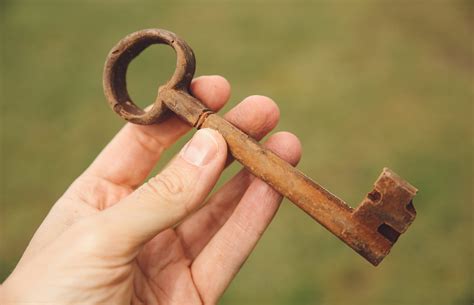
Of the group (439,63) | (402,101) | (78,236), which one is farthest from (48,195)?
(439,63)

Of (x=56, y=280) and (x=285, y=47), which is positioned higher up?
(x=285, y=47)

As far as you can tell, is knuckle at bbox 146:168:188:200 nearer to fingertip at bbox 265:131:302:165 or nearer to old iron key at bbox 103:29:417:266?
old iron key at bbox 103:29:417:266

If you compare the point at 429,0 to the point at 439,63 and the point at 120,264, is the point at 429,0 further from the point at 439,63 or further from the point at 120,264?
the point at 120,264

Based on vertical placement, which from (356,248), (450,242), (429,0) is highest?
(429,0)

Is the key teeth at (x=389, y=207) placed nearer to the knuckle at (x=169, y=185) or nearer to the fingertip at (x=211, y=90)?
the knuckle at (x=169, y=185)

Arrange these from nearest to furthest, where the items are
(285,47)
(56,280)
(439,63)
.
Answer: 1. (56,280)
2. (439,63)
3. (285,47)

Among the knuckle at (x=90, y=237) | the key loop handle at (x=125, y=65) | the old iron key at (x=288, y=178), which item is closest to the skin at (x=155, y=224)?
the knuckle at (x=90, y=237)

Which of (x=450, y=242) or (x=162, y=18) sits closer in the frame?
(x=450, y=242)
